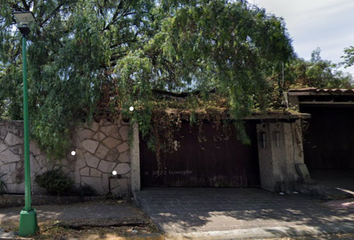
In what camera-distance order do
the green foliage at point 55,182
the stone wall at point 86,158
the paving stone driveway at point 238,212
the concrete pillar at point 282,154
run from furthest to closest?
1. the concrete pillar at point 282,154
2. the stone wall at point 86,158
3. the green foliage at point 55,182
4. the paving stone driveway at point 238,212

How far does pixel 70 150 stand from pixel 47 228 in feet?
9.67

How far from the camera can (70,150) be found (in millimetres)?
8008

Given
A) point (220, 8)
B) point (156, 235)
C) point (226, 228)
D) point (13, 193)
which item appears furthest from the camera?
point (13, 193)

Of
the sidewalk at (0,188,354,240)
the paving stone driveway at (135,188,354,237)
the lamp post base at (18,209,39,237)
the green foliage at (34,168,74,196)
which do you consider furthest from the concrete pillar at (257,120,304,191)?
the lamp post base at (18,209,39,237)

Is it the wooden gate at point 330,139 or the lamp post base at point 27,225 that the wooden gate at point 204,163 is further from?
the lamp post base at point 27,225

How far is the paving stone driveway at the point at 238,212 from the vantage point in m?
5.66

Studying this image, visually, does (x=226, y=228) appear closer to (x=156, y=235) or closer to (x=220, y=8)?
(x=156, y=235)

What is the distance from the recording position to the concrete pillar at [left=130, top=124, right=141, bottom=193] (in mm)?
8086

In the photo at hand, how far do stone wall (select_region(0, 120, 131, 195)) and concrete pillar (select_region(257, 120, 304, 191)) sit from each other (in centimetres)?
443

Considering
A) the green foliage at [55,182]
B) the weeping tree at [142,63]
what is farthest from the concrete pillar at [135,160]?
the green foliage at [55,182]

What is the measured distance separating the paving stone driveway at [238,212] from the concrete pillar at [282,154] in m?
0.52

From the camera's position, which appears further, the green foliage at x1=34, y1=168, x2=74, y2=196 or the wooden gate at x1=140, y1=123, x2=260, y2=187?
the wooden gate at x1=140, y1=123, x2=260, y2=187

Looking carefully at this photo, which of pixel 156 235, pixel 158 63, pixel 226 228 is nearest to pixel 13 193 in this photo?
pixel 156 235

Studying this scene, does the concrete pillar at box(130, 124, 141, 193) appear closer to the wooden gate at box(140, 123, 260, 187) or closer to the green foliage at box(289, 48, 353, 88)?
the wooden gate at box(140, 123, 260, 187)
